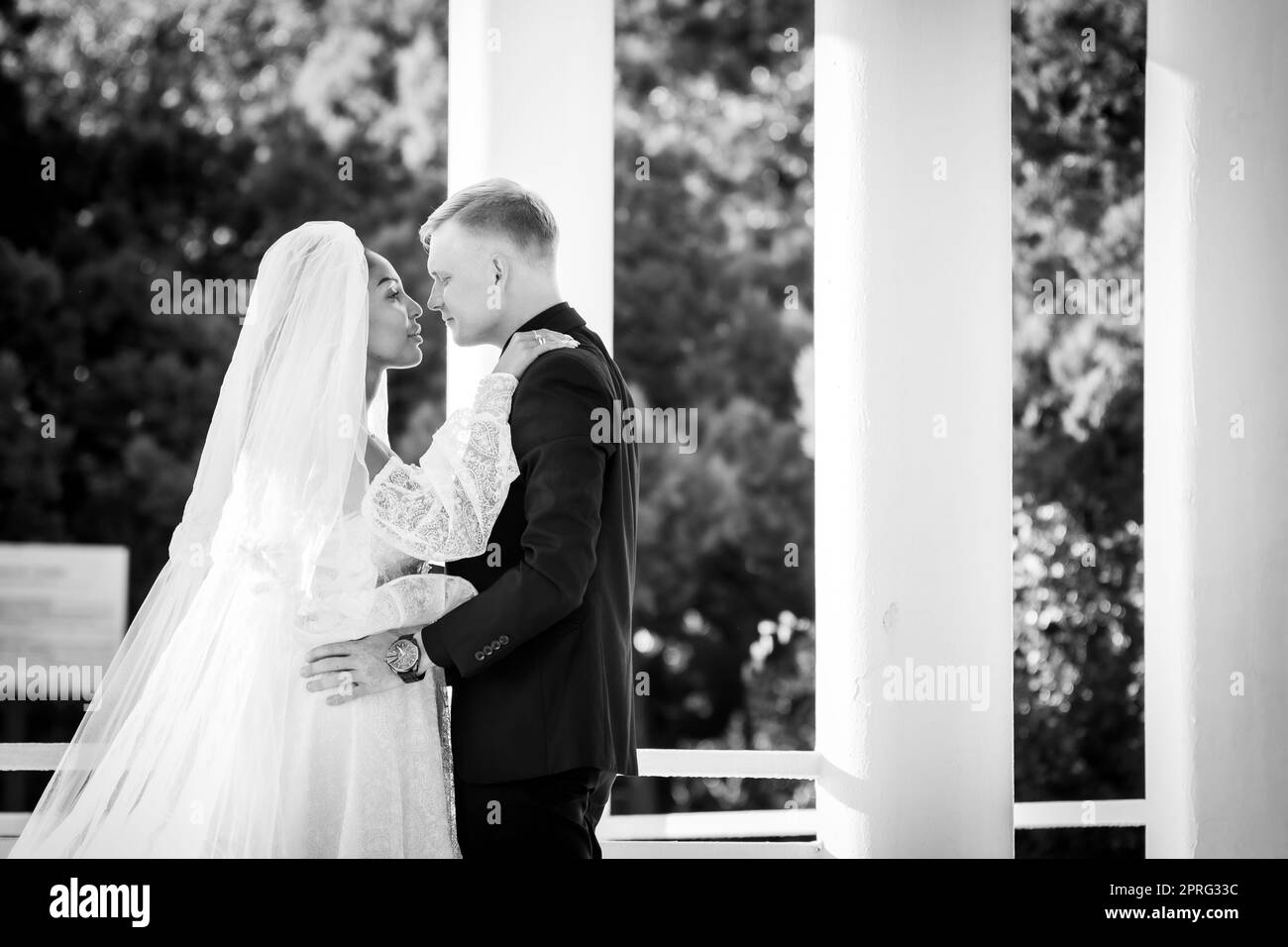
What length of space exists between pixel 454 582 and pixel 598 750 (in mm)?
785

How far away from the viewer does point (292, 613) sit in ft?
16.8

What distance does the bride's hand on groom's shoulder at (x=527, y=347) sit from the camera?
499cm

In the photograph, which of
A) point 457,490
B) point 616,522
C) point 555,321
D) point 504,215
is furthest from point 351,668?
point 504,215

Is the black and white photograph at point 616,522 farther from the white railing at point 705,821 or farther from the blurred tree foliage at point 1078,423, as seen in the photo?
the blurred tree foliage at point 1078,423

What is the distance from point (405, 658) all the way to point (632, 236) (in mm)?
14126

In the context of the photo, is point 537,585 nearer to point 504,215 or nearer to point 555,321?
point 555,321

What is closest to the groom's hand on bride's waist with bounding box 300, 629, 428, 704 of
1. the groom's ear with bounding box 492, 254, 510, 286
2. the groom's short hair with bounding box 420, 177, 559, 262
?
the groom's ear with bounding box 492, 254, 510, 286

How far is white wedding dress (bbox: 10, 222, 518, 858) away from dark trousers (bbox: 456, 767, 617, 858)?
0.42 feet

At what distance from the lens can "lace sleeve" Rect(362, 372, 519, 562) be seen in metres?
4.87

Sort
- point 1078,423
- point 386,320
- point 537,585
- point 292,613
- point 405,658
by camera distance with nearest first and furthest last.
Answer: point 537,585 → point 405,658 → point 292,613 → point 386,320 → point 1078,423

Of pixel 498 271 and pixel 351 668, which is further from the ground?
pixel 498 271

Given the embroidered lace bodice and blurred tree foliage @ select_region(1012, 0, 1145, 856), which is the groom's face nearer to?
the embroidered lace bodice

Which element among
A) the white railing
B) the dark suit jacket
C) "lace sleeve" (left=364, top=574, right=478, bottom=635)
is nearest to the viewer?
the dark suit jacket
